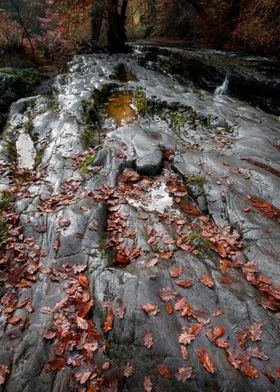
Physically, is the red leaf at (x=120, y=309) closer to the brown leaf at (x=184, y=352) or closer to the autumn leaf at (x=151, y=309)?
the autumn leaf at (x=151, y=309)

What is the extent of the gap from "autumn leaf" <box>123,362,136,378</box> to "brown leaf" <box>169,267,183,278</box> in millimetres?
1299

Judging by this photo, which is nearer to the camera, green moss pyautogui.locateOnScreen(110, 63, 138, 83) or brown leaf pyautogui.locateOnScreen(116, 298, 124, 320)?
brown leaf pyautogui.locateOnScreen(116, 298, 124, 320)

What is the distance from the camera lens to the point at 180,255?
15.0ft

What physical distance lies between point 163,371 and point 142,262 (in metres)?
1.53

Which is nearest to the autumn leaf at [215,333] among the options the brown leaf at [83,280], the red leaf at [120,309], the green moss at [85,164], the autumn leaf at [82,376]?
the red leaf at [120,309]

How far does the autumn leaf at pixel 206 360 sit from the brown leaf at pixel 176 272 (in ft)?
3.41

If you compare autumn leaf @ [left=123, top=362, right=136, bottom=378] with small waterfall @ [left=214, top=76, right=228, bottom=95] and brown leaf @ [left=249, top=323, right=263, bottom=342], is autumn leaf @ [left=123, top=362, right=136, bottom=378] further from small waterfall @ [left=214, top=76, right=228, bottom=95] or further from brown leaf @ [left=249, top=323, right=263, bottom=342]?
small waterfall @ [left=214, top=76, right=228, bottom=95]

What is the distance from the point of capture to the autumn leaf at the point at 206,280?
411 cm

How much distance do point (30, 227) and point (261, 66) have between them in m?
13.2

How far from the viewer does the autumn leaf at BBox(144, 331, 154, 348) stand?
3.53 m

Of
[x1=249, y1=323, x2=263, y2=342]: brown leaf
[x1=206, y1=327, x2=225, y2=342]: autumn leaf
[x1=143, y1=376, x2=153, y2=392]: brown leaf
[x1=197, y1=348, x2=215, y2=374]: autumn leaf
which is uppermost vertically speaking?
[x1=249, y1=323, x2=263, y2=342]: brown leaf

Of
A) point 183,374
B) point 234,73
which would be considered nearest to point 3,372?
point 183,374

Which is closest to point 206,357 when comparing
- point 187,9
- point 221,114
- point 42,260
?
point 42,260

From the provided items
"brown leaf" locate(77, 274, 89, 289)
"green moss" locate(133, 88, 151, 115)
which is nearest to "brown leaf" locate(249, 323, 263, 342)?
"brown leaf" locate(77, 274, 89, 289)
